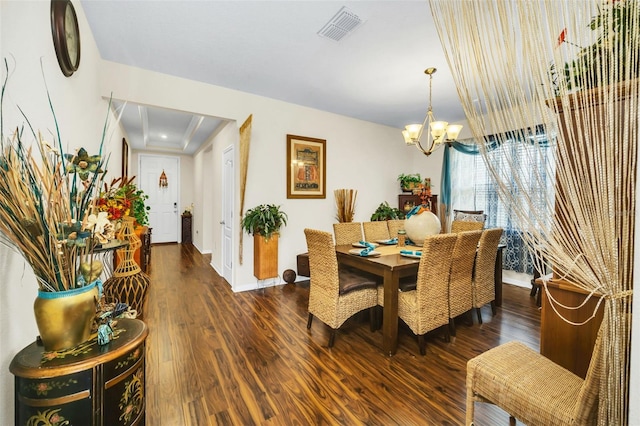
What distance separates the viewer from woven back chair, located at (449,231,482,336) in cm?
241

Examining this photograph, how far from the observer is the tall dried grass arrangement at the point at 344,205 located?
4699 millimetres

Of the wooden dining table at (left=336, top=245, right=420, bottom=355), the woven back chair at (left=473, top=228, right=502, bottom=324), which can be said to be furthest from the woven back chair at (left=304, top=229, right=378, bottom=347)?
the woven back chair at (left=473, top=228, right=502, bottom=324)

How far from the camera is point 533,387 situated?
1135 mm

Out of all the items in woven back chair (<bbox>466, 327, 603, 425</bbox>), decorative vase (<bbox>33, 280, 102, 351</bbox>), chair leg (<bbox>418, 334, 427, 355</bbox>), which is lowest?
chair leg (<bbox>418, 334, 427, 355</bbox>)

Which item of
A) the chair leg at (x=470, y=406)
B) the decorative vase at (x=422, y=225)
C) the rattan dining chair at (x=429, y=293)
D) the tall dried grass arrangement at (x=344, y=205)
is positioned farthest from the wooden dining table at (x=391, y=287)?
the tall dried grass arrangement at (x=344, y=205)

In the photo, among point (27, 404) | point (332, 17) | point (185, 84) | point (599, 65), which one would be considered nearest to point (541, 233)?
point (599, 65)

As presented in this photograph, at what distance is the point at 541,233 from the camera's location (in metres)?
0.95

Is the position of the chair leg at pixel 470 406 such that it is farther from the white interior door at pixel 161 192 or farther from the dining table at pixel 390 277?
the white interior door at pixel 161 192

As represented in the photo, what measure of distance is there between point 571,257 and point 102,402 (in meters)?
1.71

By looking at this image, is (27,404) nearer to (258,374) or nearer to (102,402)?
(102,402)

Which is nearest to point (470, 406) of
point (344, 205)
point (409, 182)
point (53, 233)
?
point (53, 233)

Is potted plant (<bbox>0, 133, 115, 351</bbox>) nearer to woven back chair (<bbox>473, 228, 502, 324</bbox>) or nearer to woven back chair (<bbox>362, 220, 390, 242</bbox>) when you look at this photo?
woven back chair (<bbox>362, 220, 390, 242</bbox>)

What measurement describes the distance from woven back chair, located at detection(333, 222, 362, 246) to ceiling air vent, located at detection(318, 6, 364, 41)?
1905 mm

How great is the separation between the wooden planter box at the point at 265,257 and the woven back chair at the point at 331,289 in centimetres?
141
